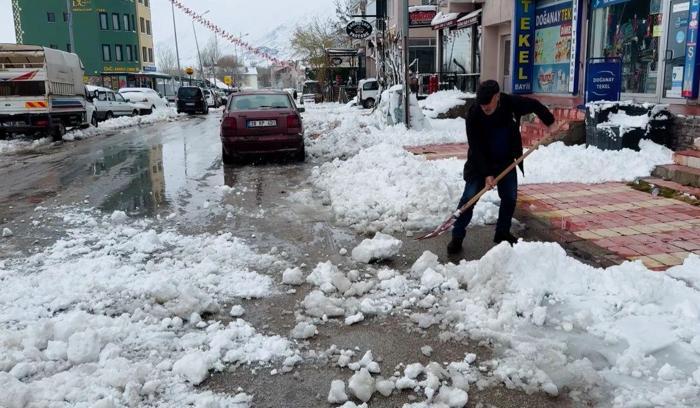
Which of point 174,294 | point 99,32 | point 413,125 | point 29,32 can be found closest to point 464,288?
point 174,294

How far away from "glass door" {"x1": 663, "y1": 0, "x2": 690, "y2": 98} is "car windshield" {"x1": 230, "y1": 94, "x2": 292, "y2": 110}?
7.03 m

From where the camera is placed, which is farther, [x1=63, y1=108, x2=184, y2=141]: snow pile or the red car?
[x1=63, y1=108, x2=184, y2=141]: snow pile

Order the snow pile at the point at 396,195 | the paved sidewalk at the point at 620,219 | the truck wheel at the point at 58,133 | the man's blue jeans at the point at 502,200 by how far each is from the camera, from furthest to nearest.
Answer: the truck wheel at the point at 58,133, the snow pile at the point at 396,195, the man's blue jeans at the point at 502,200, the paved sidewalk at the point at 620,219

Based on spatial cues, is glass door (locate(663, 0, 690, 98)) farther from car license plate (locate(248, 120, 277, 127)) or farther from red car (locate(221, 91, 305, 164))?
car license plate (locate(248, 120, 277, 127))

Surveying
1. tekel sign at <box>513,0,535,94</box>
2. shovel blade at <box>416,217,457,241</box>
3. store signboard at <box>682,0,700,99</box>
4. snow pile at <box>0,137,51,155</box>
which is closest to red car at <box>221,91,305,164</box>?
shovel blade at <box>416,217,457,241</box>

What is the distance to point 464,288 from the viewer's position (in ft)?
14.3

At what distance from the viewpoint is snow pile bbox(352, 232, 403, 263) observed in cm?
513

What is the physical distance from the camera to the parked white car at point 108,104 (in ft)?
86.0

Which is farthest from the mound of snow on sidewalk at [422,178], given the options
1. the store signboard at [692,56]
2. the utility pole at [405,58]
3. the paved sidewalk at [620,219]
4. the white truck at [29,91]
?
the white truck at [29,91]

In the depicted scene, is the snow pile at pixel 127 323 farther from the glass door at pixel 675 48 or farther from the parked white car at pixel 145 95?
the parked white car at pixel 145 95

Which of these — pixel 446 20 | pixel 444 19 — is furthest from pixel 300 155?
pixel 444 19

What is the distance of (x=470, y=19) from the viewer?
2103 cm

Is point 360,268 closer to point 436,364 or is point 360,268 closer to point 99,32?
point 436,364

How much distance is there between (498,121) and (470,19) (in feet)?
56.3
